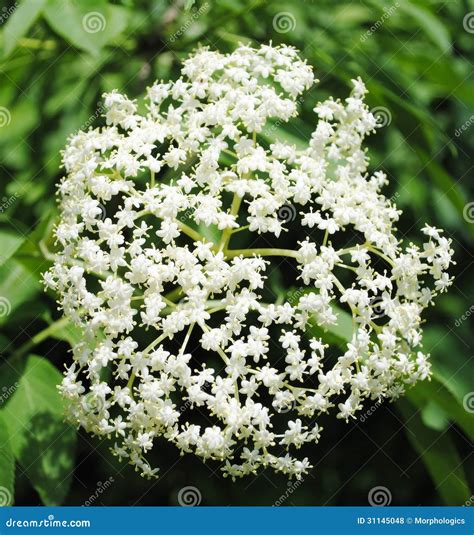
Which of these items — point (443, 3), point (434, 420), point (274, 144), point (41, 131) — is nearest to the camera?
point (274, 144)

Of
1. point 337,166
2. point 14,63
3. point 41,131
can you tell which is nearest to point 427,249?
point 337,166

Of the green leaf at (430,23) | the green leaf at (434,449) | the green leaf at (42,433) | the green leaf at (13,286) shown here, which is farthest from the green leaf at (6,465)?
the green leaf at (430,23)

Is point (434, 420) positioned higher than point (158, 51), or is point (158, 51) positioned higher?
point (158, 51)

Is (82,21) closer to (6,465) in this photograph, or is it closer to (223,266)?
(223,266)

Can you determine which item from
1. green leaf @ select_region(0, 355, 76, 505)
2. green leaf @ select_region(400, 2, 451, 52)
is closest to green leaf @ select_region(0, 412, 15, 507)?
green leaf @ select_region(0, 355, 76, 505)

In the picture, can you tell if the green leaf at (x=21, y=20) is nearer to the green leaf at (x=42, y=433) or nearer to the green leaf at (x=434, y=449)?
the green leaf at (x=42, y=433)

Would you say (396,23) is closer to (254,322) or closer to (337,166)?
(337,166)

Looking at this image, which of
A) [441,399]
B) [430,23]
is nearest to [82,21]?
[430,23]
